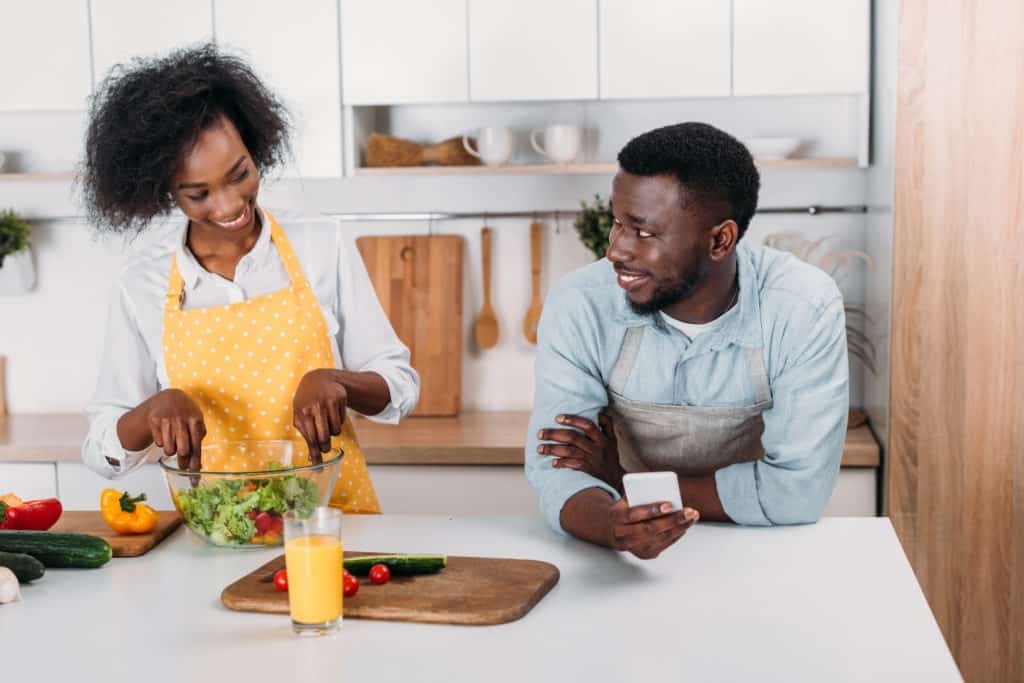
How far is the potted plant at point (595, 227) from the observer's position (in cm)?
316

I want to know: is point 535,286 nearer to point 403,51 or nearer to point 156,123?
point 403,51

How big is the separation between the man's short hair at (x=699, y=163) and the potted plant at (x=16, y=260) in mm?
2161

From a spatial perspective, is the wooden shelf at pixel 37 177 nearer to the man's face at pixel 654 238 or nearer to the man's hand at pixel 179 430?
the man's hand at pixel 179 430

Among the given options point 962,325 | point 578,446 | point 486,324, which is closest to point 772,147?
point 962,325

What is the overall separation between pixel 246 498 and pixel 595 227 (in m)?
1.71

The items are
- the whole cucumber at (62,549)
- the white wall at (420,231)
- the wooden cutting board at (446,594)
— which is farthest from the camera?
the white wall at (420,231)

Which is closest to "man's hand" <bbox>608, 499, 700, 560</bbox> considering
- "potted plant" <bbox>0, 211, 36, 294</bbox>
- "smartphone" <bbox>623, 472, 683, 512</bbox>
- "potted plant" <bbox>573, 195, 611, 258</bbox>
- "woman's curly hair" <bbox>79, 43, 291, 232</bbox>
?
"smartphone" <bbox>623, 472, 683, 512</bbox>

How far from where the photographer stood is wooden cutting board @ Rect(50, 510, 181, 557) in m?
1.74

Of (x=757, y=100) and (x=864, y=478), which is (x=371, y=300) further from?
(x=757, y=100)

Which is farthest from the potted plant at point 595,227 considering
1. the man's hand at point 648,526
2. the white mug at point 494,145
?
the man's hand at point 648,526

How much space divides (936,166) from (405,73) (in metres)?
1.35

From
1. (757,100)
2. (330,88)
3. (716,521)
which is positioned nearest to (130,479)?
(330,88)

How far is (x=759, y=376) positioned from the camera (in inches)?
76.3

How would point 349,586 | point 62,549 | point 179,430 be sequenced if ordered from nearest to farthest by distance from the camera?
point 349,586 → point 62,549 → point 179,430
